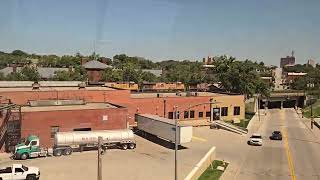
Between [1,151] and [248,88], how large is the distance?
174 ft

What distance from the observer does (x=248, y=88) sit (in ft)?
261

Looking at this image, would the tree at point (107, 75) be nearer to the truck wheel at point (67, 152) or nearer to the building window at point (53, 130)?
the building window at point (53, 130)


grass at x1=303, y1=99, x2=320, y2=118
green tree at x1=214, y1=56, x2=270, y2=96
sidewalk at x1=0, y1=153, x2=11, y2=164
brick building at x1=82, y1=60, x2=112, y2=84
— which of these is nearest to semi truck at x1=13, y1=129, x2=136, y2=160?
sidewalk at x1=0, y1=153, x2=11, y2=164

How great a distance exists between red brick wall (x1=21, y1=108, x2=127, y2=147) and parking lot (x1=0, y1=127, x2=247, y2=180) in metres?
3.49

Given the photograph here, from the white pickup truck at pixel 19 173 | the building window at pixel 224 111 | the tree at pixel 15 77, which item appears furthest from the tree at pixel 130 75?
the white pickup truck at pixel 19 173

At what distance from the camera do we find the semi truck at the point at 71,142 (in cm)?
3691

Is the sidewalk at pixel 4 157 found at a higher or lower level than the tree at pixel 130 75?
lower

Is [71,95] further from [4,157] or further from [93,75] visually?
[93,75]

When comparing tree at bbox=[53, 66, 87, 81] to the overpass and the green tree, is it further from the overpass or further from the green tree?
the overpass

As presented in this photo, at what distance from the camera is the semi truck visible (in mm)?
36906

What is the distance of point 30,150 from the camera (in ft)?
121

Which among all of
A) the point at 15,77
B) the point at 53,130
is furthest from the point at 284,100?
the point at 53,130

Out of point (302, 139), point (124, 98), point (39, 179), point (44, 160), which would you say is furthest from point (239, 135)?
point (39, 179)

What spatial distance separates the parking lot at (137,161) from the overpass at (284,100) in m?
62.3
